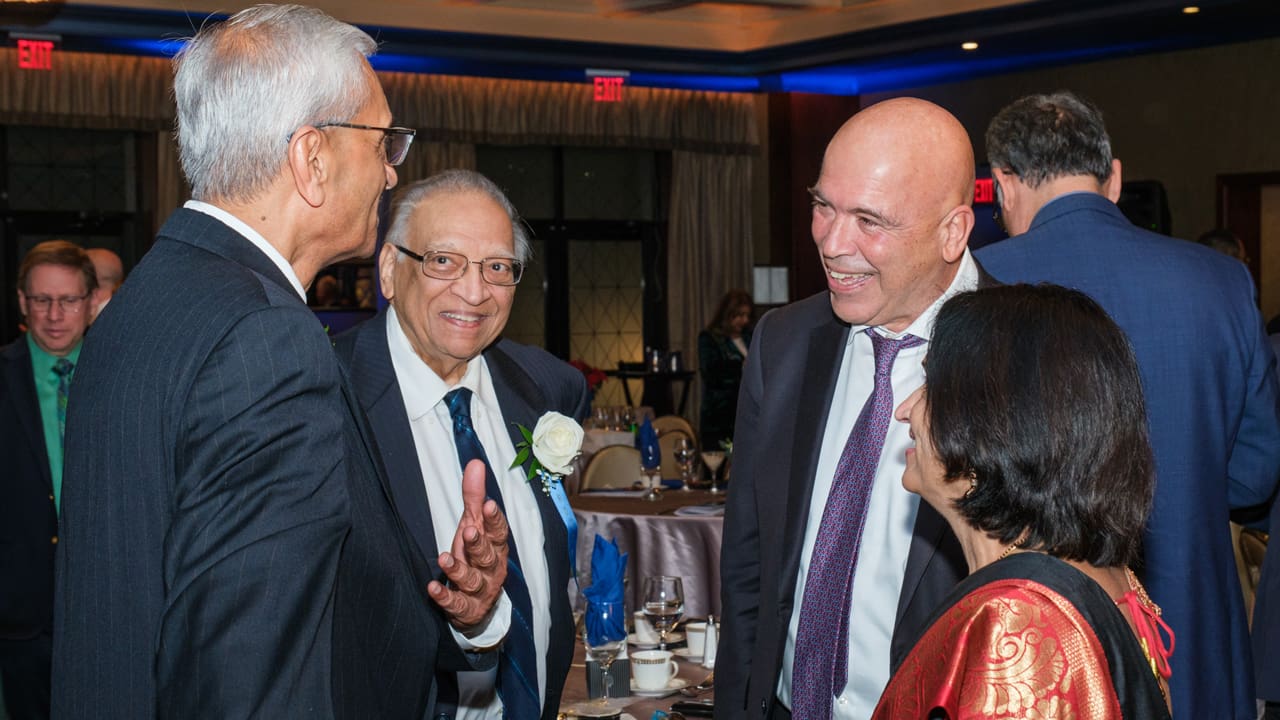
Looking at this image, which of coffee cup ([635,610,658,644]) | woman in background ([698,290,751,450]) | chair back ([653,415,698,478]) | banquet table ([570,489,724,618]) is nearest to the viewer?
coffee cup ([635,610,658,644])

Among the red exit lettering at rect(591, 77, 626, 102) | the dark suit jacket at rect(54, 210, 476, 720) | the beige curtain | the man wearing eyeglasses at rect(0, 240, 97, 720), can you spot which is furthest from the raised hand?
the beige curtain

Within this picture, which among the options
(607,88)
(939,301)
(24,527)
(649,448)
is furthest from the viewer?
(607,88)

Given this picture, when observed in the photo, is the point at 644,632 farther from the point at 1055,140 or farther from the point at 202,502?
the point at 202,502

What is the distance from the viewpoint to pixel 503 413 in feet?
8.46

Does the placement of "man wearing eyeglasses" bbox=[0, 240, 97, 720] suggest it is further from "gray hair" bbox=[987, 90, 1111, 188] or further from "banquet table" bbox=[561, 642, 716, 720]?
"gray hair" bbox=[987, 90, 1111, 188]

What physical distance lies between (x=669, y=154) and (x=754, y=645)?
Result: 419 inches

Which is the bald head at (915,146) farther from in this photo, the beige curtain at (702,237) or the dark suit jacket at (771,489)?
the beige curtain at (702,237)

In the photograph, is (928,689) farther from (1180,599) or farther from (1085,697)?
(1180,599)

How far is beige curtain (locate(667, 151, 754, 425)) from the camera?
1248 cm

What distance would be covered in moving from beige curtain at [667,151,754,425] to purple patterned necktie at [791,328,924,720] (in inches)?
403

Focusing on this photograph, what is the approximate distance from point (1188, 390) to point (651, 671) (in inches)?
47.5

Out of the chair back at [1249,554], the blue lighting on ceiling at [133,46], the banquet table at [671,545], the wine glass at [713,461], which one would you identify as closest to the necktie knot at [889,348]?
the chair back at [1249,554]

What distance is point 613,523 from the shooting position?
524cm

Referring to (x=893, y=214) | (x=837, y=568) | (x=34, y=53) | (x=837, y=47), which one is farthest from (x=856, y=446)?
(x=837, y=47)
